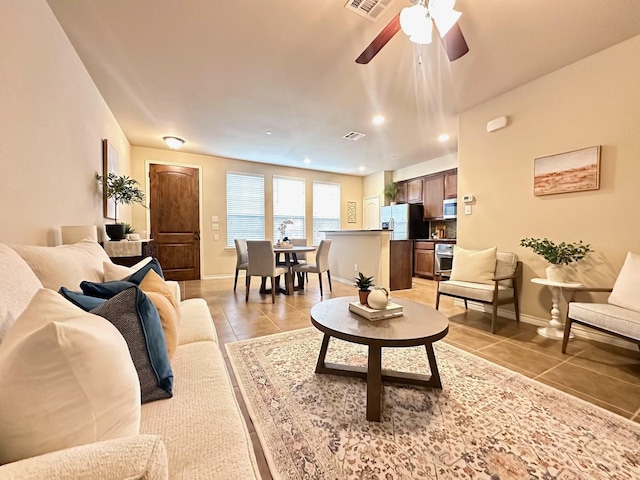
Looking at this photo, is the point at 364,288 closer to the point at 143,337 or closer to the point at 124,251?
the point at 143,337

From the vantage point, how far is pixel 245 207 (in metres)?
6.22

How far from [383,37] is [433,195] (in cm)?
476

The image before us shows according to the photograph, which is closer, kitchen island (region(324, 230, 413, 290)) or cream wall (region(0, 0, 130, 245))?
cream wall (region(0, 0, 130, 245))

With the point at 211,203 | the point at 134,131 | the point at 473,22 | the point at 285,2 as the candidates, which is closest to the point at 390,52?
the point at 473,22

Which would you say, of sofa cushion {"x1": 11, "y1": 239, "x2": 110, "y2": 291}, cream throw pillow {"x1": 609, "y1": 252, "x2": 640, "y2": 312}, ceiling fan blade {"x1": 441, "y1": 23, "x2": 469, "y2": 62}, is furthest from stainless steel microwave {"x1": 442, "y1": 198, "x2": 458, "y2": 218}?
sofa cushion {"x1": 11, "y1": 239, "x2": 110, "y2": 291}

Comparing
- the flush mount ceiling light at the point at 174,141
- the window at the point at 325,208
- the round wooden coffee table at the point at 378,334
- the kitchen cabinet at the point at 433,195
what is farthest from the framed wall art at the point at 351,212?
the round wooden coffee table at the point at 378,334

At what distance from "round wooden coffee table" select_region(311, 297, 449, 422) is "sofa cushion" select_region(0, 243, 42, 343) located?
4.01ft

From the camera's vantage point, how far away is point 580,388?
176 cm

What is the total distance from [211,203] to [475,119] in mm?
5000

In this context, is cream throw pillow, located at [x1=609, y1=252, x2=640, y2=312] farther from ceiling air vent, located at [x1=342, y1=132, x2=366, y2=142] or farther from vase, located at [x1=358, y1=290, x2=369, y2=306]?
ceiling air vent, located at [x1=342, y1=132, x2=366, y2=142]

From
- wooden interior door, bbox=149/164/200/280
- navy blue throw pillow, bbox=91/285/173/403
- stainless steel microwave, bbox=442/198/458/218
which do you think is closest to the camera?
navy blue throw pillow, bbox=91/285/173/403

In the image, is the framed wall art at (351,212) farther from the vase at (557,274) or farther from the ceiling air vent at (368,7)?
the ceiling air vent at (368,7)

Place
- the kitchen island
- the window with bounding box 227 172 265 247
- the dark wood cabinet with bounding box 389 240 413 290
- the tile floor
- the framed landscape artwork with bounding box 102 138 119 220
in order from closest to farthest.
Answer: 1. the tile floor
2. the framed landscape artwork with bounding box 102 138 119 220
3. the kitchen island
4. the dark wood cabinet with bounding box 389 240 413 290
5. the window with bounding box 227 172 265 247

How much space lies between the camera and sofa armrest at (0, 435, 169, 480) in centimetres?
44
